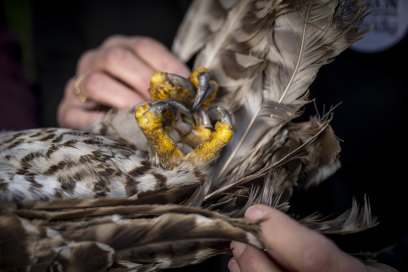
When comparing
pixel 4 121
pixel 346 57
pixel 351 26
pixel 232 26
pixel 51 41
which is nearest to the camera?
pixel 351 26

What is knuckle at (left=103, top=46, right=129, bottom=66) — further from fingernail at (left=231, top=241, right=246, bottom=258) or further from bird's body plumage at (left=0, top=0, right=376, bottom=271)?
fingernail at (left=231, top=241, right=246, bottom=258)

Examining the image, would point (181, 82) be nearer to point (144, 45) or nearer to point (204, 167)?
point (204, 167)

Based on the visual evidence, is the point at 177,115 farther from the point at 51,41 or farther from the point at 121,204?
the point at 51,41

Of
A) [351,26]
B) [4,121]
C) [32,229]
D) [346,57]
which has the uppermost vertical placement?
[351,26]

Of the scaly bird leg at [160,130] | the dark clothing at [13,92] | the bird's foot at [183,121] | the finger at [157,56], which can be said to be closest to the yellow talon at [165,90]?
the bird's foot at [183,121]

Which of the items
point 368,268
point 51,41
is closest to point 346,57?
point 368,268

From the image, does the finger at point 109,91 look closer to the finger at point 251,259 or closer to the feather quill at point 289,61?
the feather quill at point 289,61

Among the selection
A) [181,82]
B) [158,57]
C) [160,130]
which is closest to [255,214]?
[160,130]

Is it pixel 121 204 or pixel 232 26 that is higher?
pixel 232 26

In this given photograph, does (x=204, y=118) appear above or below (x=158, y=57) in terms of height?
below
